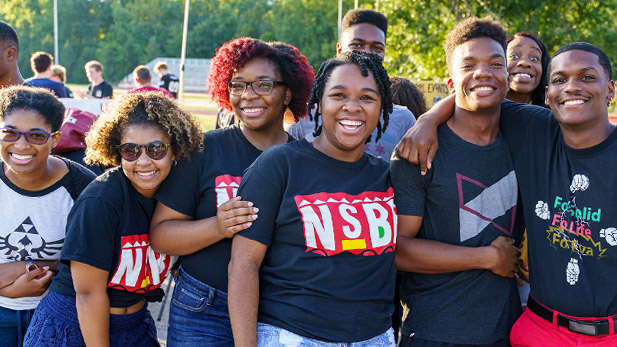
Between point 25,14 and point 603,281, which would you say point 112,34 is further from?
point 603,281

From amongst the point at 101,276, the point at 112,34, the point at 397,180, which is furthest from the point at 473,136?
the point at 112,34

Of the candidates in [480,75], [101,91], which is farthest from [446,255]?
[101,91]

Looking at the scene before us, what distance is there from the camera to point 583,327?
8.16 ft

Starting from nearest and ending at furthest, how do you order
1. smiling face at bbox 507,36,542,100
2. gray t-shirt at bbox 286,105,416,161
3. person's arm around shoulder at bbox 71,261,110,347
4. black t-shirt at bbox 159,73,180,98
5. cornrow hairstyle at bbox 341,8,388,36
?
1. person's arm around shoulder at bbox 71,261,110,347
2. gray t-shirt at bbox 286,105,416,161
3. smiling face at bbox 507,36,542,100
4. cornrow hairstyle at bbox 341,8,388,36
5. black t-shirt at bbox 159,73,180,98

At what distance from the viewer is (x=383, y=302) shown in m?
2.52

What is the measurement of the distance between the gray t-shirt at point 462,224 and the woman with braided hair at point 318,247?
0.23 m

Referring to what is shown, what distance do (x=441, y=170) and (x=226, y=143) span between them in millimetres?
1081

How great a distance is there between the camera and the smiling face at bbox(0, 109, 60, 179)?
287 cm

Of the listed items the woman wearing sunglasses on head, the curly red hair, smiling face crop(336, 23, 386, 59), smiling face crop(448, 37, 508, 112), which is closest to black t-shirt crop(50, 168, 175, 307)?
the woman wearing sunglasses on head

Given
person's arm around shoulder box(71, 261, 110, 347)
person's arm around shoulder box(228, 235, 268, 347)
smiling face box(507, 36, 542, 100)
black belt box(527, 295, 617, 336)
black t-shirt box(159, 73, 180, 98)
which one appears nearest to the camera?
person's arm around shoulder box(228, 235, 268, 347)

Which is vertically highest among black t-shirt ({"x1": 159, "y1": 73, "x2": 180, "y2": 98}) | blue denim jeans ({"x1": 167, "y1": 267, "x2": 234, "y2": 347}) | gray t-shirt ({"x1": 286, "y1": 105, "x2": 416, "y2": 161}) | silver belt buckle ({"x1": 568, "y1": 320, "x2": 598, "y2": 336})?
black t-shirt ({"x1": 159, "y1": 73, "x2": 180, "y2": 98})

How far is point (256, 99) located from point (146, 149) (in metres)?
0.61

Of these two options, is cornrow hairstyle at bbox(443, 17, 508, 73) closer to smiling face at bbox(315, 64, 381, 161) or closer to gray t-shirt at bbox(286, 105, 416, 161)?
smiling face at bbox(315, 64, 381, 161)

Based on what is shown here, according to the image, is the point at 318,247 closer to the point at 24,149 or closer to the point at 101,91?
the point at 24,149
